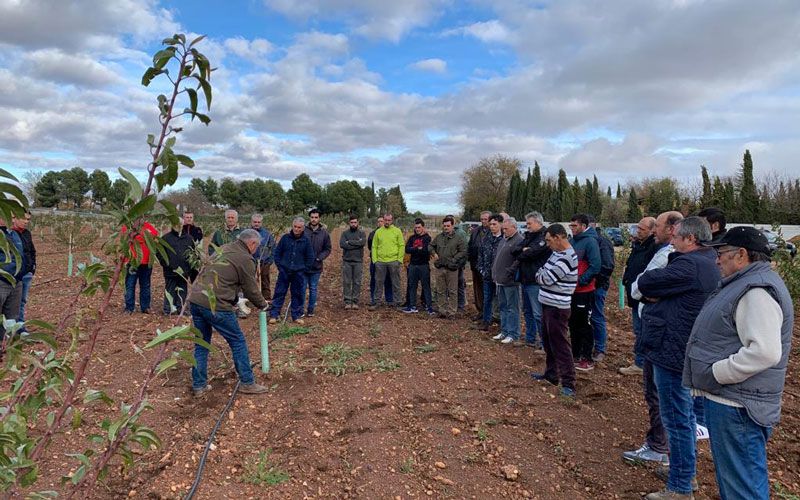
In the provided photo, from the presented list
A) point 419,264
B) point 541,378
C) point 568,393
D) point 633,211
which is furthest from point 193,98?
point 633,211

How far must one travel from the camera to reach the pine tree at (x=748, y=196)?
1066 inches

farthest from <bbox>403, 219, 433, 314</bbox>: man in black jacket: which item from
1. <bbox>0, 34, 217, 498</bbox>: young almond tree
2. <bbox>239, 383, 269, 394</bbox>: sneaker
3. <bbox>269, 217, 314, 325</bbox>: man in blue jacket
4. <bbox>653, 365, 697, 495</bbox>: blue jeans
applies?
<bbox>0, 34, 217, 498</bbox>: young almond tree

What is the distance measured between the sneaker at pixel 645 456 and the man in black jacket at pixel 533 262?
2479 mm

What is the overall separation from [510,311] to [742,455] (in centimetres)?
439

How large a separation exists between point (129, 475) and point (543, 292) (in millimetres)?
3796

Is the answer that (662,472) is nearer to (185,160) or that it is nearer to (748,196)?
(185,160)

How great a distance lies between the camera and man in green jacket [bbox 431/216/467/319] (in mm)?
8211

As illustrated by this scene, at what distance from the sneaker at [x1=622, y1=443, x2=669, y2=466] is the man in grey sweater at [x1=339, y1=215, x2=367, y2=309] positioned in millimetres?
5913

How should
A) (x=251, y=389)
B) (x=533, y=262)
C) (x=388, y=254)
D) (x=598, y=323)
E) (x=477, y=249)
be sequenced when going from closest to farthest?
1. (x=251, y=389)
2. (x=598, y=323)
3. (x=533, y=262)
4. (x=477, y=249)
5. (x=388, y=254)

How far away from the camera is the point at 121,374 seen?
5090mm

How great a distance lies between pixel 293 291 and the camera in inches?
309

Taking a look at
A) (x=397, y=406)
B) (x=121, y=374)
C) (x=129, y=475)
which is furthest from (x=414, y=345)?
(x=129, y=475)

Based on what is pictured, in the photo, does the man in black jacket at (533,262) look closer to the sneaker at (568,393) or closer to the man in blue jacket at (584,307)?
the man in blue jacket at (584,307)

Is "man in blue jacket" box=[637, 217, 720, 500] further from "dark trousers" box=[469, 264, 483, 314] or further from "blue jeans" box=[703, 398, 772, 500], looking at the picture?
"dark trousers" box=[469, 264, 483, 314]
